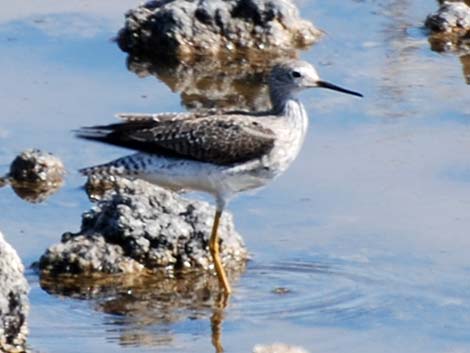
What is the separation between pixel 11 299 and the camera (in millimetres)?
7621

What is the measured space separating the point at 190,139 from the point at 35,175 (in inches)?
54.8

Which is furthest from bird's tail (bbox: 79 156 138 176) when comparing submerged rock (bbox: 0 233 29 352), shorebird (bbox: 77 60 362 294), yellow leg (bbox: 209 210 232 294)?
submerged rock (bbox: 0 233 29 352)

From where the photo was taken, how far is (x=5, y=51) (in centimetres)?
1284

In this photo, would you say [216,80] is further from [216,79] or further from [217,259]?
[217,259]

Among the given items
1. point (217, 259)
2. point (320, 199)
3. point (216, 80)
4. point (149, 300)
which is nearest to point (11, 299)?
point (149, 300)

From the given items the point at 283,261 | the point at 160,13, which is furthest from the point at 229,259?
the point at 160,13

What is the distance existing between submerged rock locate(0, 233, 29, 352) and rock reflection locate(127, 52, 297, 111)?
4301mm

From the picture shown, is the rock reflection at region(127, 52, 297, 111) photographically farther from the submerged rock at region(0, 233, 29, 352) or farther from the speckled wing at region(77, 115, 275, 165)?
the submerged rock at region(0, 233, 29, 352)

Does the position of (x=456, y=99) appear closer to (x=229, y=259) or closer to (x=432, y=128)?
(x=432, y=128)

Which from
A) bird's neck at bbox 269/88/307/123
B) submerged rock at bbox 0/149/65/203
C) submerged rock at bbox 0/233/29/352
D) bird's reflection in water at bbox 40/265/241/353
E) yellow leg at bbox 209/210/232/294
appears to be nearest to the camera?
submerged rock at bbox 0/233/29/352

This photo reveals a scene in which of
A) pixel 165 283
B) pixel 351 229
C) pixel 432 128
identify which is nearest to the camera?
pixel 165 283

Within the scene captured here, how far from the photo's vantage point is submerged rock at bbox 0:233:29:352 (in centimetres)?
759

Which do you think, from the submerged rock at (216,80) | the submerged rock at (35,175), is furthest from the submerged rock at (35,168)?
the submerged rock at (216,80)

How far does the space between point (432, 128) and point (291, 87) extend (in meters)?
1.75
